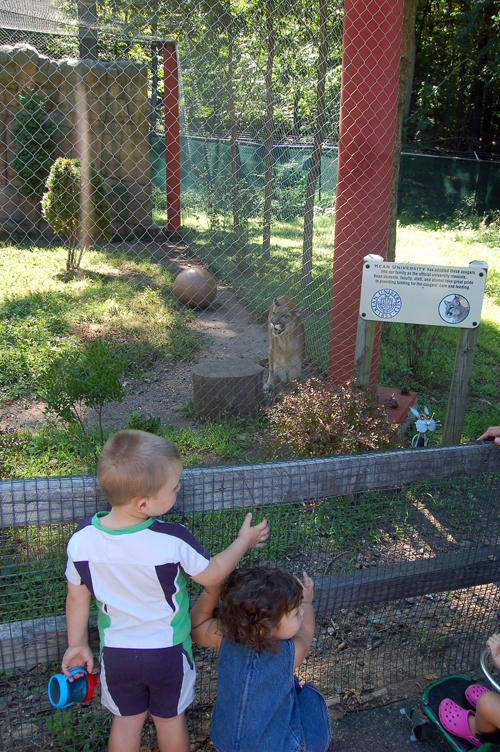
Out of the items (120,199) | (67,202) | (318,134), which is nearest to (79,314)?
(67,202)

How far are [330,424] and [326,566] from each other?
103 cm

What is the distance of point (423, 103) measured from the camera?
18.3m

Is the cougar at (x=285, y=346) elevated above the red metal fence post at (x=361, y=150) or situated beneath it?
situated beneath

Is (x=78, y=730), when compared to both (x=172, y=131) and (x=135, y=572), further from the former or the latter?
(x=172, y=131)

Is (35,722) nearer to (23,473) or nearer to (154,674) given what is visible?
(154,674)

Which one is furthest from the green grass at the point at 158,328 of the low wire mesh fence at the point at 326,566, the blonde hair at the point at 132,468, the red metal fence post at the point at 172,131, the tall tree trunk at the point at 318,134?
the blonde hair at the point at 132,468

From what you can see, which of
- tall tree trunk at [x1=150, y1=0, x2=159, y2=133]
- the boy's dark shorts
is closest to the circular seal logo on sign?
the boy's dark shorts

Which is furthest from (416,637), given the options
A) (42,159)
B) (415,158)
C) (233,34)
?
(415,158)

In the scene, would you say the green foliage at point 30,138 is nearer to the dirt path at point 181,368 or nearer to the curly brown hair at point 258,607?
the dirt path at point 181,368

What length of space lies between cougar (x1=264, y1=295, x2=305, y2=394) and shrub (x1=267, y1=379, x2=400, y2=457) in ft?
5.49

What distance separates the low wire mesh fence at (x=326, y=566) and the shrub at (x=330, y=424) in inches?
20.1

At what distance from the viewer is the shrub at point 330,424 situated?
9.85ft

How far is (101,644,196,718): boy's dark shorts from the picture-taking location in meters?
1.52

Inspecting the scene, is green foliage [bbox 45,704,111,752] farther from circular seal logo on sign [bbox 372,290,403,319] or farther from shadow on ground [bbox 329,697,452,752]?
circular seal logo on sign [bbox 372,290,403,319]
